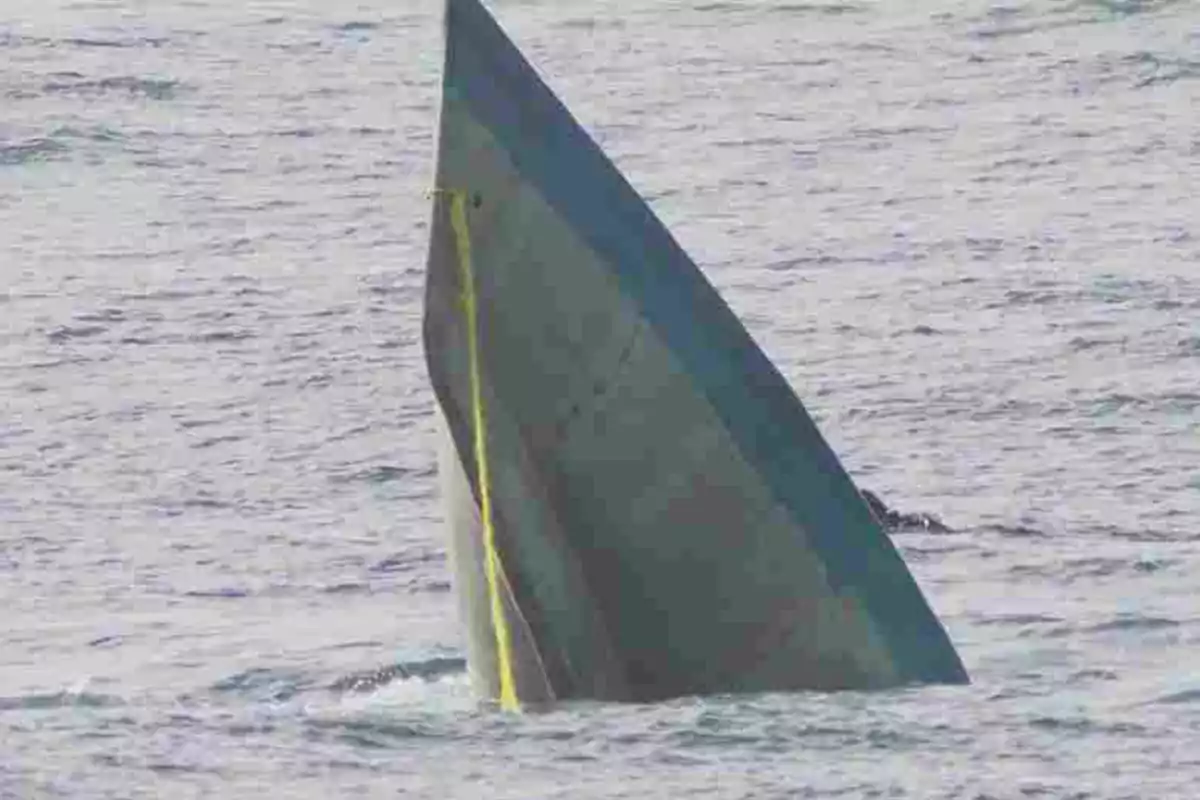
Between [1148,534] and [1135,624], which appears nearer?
[1135,624]

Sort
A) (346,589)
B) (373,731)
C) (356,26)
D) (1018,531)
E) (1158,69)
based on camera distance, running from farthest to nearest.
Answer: (356,26) → (1158,69) → (1018,531) → (346,589) → (373,731)

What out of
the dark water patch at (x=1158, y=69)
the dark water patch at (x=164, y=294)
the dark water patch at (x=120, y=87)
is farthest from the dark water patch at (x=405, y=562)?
the dark water patch at (x=120, y=87)

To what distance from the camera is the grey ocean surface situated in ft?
58.9

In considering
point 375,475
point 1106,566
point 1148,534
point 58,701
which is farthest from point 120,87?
point 58,701

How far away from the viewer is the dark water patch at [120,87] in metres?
44.0

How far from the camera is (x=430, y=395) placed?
1227 inches

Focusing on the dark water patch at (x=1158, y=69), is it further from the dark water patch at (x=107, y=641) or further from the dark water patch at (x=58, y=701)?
the dark water patch at (x=58, y=701)

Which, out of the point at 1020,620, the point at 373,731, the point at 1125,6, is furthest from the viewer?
the point at 1125,6

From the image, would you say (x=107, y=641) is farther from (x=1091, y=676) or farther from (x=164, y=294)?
(x=164, y=294)

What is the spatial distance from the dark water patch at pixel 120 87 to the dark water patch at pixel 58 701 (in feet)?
77.3

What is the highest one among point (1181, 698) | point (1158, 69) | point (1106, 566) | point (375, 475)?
point (1181, 698)

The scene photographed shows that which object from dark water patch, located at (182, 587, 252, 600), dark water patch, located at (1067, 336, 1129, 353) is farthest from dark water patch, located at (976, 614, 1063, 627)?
dark water patch, located at (1067, 336, 1129, 353)

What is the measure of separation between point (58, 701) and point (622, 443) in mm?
3549

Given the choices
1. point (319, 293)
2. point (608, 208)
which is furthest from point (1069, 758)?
point (319, 293)
